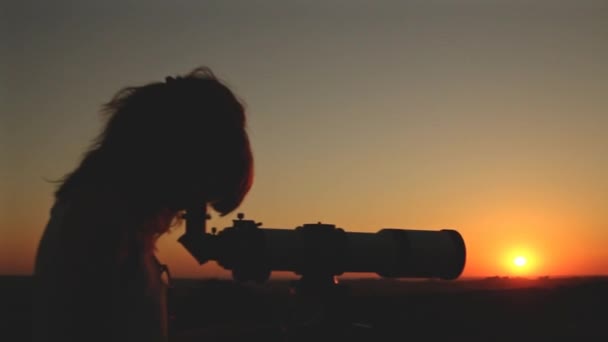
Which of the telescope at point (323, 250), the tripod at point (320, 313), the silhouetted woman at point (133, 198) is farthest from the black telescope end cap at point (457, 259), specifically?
the silhouetted woman at point (133, 198)

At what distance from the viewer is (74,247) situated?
1771 millimetres

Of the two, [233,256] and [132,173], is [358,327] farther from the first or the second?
[132,173]

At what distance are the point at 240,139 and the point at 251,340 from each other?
26.8 ft

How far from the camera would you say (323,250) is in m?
4.16

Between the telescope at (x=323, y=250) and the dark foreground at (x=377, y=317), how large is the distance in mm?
229

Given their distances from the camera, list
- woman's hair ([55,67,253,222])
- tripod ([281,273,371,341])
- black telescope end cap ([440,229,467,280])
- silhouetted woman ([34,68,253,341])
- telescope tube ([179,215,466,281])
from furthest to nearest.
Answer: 1. black telescope end cap ([440,229,467,280])
2. telescope tube ([179,215,466,281])
3. tripod ([281,273,371,341])
4. woman's hair ([55,67,253,222])
5. silhouetted woman ([34,68,253,341])

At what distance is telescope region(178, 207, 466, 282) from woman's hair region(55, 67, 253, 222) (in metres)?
0.92

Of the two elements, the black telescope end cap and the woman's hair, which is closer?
the woman's hair

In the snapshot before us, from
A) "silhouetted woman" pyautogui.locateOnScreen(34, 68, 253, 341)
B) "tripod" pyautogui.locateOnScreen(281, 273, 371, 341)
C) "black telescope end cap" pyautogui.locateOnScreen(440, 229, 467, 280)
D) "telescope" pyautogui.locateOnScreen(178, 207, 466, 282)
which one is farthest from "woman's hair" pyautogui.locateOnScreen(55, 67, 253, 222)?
"black telescope end cap" pyautogui.locateOnScreen(440, 229, 467, 280)

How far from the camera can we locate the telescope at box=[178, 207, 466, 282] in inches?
146

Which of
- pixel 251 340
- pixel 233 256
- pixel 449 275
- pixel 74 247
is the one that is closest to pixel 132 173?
pixel 74 247

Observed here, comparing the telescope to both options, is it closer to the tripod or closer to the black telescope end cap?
the black telescope end cap

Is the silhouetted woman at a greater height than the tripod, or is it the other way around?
the silhouetted woman

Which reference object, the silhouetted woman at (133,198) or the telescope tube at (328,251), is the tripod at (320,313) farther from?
the silhouetted woman at (133,198)
